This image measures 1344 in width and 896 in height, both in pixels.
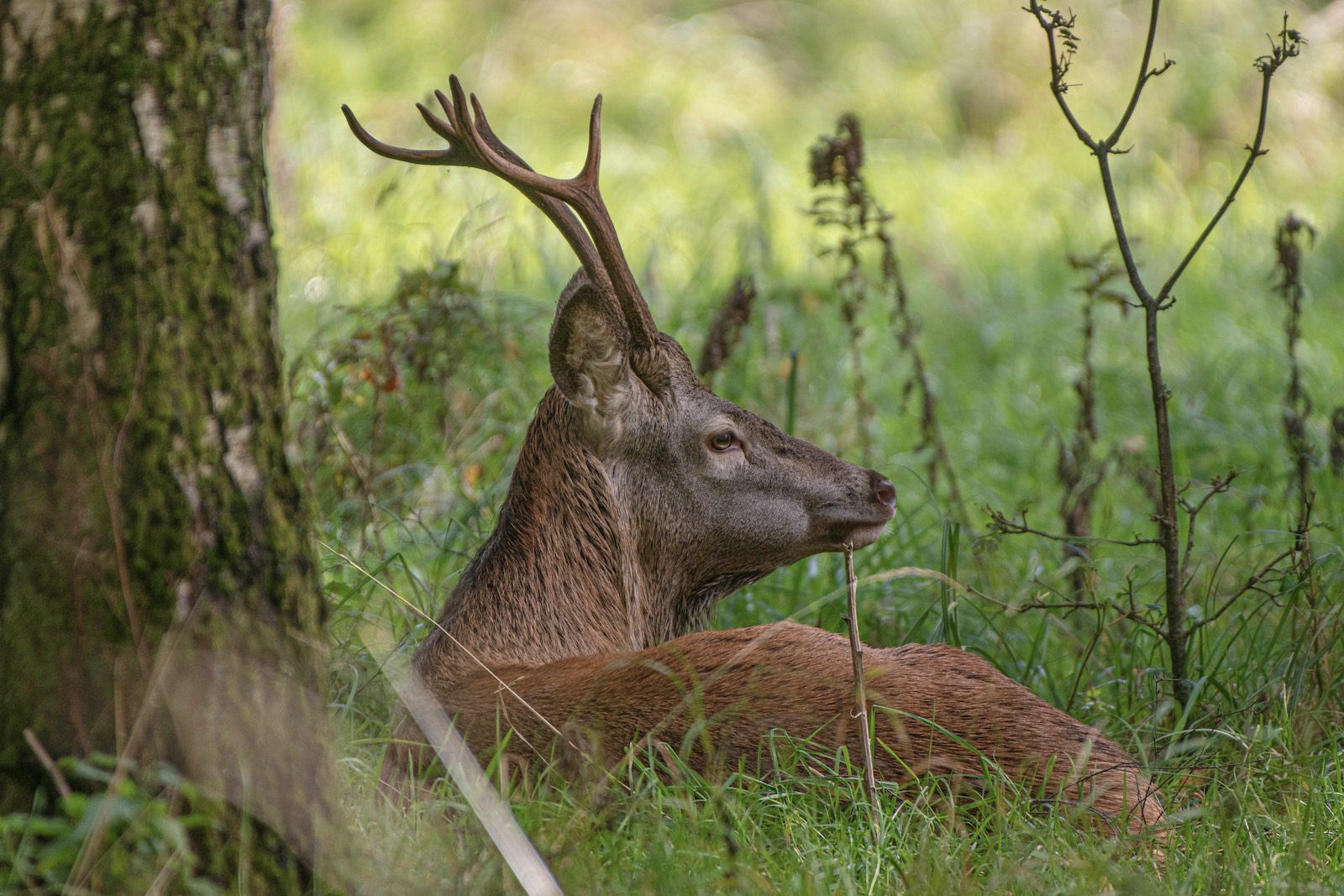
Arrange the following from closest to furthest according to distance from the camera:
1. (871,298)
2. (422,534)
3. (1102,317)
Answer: (422,534), (1102,317), (871,298)

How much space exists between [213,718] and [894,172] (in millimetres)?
8533

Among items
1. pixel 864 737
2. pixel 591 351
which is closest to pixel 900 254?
pixel 591 351

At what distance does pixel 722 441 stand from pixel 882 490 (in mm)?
421

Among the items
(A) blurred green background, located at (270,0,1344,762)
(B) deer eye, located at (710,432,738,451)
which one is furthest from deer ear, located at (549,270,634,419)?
(A) blurred green background, located at (270,0,1344,762)

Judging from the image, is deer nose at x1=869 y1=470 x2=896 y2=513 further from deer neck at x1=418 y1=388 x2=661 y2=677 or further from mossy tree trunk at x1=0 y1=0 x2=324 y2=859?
mossy tree trunk at x1=0 y1=0 x2=324 y2=859

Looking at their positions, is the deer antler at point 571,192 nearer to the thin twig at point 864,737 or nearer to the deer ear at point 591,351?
the deer ear at point 591,351

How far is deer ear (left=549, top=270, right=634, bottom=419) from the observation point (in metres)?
3.50

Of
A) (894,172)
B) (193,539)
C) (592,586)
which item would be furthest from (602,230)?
(894,172)

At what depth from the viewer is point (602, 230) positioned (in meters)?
3.46

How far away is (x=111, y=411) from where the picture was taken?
216 cm

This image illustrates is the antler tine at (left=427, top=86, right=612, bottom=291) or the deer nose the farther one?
the deer nose

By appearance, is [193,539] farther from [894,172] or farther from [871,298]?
[894,172]

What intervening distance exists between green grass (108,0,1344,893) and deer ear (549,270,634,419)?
730mm

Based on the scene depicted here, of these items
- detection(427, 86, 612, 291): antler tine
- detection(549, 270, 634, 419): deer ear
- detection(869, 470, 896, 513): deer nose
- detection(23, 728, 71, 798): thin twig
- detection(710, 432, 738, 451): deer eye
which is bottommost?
detection(869, 470, 896, 513): deer nose
